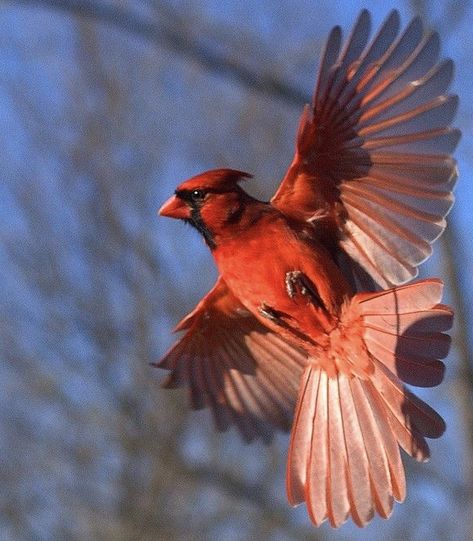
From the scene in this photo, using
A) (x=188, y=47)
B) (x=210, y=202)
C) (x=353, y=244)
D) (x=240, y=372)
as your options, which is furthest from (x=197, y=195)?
(x=188, y=47)

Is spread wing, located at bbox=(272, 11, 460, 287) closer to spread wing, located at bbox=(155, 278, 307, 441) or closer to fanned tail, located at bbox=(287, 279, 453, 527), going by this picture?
fanned tail, located at bbox=(287, 279, 453, 527)

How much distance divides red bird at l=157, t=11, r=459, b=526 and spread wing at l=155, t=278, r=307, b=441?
17.9 inches

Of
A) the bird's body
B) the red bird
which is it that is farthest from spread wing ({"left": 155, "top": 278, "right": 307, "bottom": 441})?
the bird's body

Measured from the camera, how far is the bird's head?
2357 millimetres

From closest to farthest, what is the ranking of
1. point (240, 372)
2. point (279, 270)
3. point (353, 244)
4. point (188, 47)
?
point (279, 270), point (353, 244), point (240, 372), point (188, 47)

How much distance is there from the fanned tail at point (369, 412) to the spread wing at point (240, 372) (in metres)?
0.46

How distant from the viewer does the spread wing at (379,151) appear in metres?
2.26

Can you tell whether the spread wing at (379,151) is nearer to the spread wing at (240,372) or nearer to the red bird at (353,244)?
the red bird at (353,244)

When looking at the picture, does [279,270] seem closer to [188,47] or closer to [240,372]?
A: [240,372]

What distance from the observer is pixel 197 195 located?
2.41 metres

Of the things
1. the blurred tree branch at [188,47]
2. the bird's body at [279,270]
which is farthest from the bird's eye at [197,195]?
the blurred tree branch at [188,47]

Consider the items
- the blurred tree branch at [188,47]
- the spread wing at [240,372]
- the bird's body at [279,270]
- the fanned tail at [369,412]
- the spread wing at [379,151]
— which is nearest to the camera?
the fanned tail at [369,412]

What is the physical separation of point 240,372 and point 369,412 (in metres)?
0.81

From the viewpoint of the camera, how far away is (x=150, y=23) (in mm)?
6094
